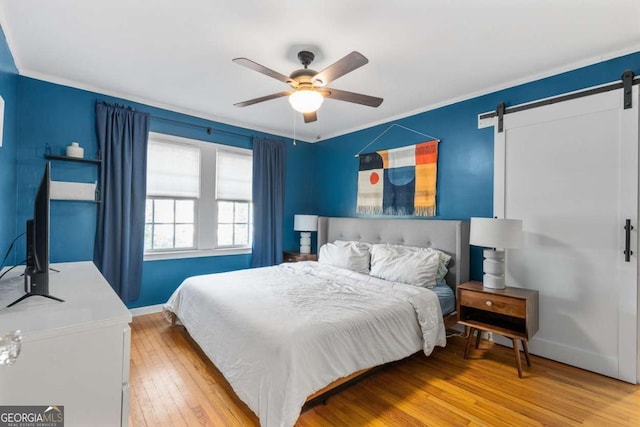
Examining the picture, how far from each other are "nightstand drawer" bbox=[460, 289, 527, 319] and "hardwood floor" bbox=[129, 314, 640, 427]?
0.50m

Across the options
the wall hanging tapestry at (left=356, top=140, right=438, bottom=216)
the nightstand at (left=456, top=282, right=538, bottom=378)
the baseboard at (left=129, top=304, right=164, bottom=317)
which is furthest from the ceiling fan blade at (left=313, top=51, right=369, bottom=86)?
the baseboard at (left=129, top=304, right=164, bottom=317)

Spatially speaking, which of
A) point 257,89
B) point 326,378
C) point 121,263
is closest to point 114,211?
point 121,263

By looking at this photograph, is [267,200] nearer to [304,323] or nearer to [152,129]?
[152,129]

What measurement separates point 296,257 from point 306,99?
112 inches

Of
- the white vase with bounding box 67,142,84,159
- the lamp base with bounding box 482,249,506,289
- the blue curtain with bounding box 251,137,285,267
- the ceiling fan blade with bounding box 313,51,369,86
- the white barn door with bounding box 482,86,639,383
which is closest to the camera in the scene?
the ceiling fan blade with bounding box 313,51,369,86

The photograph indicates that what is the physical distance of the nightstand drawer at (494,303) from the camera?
7.89 ft

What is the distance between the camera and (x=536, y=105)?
2.80 metres

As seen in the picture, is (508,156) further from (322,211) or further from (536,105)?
(322,211)

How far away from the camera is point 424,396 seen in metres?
2.12

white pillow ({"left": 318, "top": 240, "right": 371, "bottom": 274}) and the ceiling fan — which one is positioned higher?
the ceiling fan

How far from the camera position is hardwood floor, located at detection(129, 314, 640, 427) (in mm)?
1870

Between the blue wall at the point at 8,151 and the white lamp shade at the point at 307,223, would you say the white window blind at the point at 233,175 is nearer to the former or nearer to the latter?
the white lamp shade at the point at 307,223

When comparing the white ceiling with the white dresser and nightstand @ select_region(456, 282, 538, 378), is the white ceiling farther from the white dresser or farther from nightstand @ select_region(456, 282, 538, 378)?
nightstand @ select_region(456, 282, 538, 378)

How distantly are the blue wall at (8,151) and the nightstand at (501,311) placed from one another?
404cm
